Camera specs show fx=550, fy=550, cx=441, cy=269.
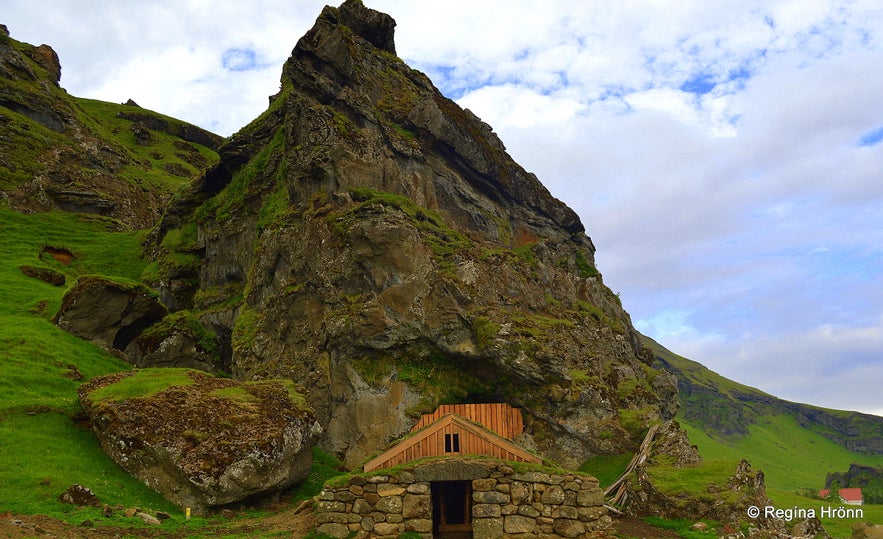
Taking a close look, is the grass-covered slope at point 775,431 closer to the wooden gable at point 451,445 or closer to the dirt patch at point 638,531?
the dirt patch at point 638,531

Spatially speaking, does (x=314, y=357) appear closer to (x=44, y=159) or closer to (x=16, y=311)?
(x=16, y=311)

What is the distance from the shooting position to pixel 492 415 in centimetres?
3400

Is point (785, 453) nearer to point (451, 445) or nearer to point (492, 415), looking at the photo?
point (492, 415)

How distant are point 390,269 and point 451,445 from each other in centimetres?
1637

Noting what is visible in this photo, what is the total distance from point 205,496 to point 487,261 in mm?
23797

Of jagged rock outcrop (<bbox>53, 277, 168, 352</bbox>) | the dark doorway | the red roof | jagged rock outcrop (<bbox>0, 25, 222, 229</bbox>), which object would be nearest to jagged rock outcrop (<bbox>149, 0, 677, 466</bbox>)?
jagged rock outcrop (<bbox>53, 277, 168, 352</bbox>)

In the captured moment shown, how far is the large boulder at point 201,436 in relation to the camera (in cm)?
2417

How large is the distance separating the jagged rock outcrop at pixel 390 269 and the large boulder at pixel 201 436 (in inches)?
260

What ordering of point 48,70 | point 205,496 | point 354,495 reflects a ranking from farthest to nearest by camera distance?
point 48,70 → point 205,496 → point 354,495

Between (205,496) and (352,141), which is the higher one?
(352,141)

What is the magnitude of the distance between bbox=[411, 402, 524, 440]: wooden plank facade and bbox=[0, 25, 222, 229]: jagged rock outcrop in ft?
191

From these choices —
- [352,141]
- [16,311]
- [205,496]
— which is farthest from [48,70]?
[205,496]

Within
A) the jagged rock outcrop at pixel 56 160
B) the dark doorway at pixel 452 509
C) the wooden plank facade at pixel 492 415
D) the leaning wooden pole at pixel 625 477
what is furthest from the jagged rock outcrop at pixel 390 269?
the jagged rock outcrop at pixel 56 160

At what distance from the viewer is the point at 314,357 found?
36312 mm
